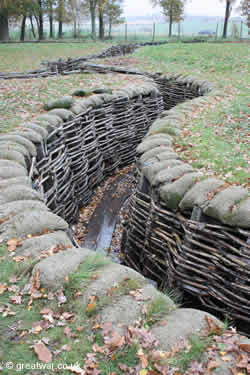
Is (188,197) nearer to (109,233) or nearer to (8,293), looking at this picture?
(8,293)

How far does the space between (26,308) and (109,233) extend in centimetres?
459

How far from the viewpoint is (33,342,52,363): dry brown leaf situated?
2.35m

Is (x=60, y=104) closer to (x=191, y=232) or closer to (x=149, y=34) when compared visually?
(x=191, y=232)

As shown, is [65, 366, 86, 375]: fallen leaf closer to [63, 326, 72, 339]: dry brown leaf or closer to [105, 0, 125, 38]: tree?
[63, 326, 72, 339]: dry brown leaf

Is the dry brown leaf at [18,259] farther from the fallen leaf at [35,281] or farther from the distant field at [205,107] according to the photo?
the distant field at [205,107]

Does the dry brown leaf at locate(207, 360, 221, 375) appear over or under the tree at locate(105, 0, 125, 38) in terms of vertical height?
under

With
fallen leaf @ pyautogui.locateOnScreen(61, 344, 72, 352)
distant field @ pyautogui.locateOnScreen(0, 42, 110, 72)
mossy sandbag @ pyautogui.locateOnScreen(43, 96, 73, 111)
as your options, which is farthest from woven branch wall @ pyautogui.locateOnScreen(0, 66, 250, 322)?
distant field @ pyautogui.locateOnScreen(0, 42, 110, 72)

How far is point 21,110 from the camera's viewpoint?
7.84m

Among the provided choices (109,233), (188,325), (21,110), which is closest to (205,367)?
(188,325)

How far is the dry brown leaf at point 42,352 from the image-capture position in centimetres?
235

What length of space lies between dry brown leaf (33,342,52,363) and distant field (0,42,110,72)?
47.6 ft

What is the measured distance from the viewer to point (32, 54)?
69.3 ft

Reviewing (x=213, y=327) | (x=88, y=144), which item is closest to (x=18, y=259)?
(x=213, y=327)

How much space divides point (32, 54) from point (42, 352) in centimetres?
2174
